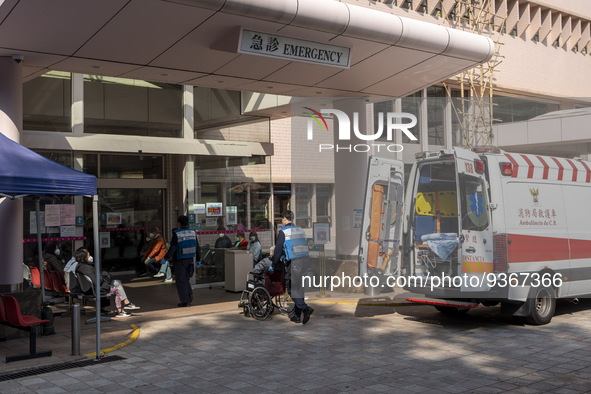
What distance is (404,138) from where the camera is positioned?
12750mm

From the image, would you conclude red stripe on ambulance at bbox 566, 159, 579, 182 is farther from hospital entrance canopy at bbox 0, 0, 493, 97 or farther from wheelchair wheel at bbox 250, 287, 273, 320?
wheelchair wheel at bbox 250, 287, 273, 320

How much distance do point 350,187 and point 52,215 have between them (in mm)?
6571

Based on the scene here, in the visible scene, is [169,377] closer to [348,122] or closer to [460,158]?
[460,158]

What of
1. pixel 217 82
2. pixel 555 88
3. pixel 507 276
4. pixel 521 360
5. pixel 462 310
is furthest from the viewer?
pixel 555 88

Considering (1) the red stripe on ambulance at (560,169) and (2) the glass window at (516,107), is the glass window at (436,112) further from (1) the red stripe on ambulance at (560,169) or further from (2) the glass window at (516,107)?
(1) the red stripe on ambulance at (560,169)

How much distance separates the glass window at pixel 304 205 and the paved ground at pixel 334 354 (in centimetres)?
183

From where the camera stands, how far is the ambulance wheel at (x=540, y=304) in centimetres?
1005

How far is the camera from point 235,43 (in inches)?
384

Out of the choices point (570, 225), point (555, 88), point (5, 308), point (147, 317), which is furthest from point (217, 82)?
point (555, 88)

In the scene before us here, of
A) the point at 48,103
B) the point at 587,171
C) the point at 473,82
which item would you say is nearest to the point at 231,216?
the point at 48,103

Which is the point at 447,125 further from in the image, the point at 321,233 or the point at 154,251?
the point at 154,251

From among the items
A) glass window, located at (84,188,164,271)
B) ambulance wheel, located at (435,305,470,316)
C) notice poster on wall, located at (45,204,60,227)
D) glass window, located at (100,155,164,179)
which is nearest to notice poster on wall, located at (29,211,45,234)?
notice poster on wall, located at (45,204,60,227)

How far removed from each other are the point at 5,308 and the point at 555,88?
2944cm

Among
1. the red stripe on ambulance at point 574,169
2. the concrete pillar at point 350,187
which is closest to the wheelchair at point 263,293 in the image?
the concrete pillar at point 350,187
